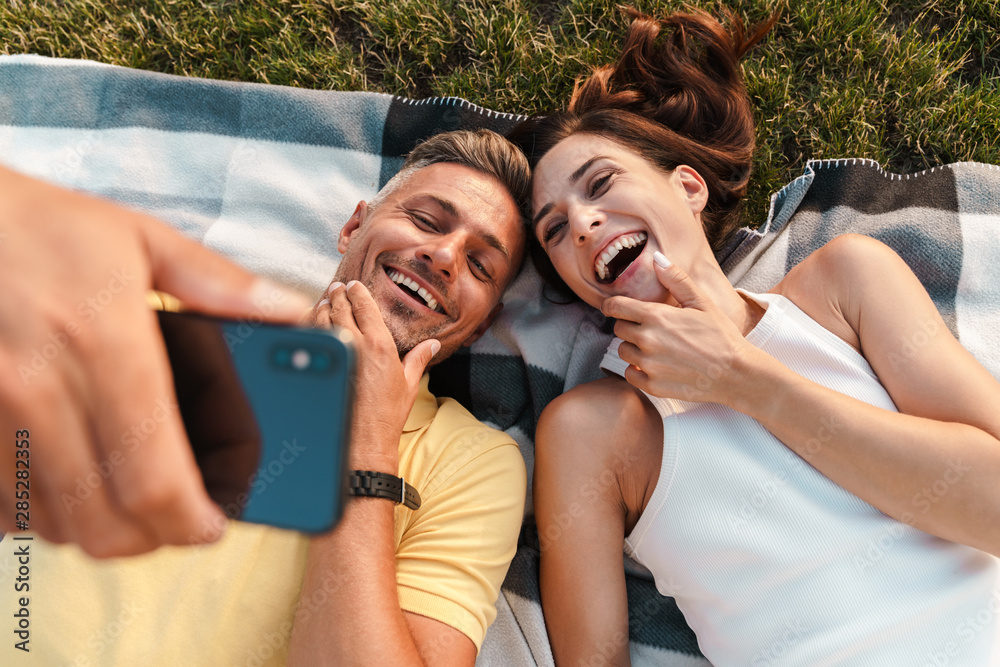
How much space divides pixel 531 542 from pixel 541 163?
1.01 m

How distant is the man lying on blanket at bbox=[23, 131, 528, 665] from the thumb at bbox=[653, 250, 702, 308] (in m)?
0.41

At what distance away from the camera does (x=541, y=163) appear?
5.45 ft

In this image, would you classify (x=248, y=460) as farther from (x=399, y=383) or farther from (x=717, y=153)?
(x=717, y=153)

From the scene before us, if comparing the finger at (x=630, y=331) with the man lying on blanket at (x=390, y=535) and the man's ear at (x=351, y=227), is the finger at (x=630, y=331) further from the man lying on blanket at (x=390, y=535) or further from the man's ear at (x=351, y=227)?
the man's ear at (x=351, y=227)

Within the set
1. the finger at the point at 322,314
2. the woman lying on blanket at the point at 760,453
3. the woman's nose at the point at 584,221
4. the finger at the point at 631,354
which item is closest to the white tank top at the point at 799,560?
the woman lying on blanket at the point at 760,453

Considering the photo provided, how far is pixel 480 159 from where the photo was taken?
167cm

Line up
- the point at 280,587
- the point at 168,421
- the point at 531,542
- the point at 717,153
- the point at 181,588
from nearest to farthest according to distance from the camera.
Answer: the point at 168,421 → the point at 181,588 → the point at 280,587 → the point at 531,542 → the point at 717,153

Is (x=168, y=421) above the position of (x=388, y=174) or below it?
above

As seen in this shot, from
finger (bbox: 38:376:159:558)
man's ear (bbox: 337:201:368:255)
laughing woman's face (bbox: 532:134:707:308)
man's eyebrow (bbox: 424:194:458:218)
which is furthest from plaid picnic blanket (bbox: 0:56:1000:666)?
finger (bbox: 38:376:159:558)

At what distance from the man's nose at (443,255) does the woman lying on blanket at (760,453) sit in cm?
27

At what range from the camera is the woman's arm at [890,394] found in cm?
121

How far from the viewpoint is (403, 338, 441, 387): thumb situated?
1346 mm

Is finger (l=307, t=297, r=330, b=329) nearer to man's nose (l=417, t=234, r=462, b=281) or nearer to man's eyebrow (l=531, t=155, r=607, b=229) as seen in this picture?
man's nose (l=417, t=234, r=462, b=281)

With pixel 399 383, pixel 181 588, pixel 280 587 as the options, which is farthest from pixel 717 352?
pixel 181 588
